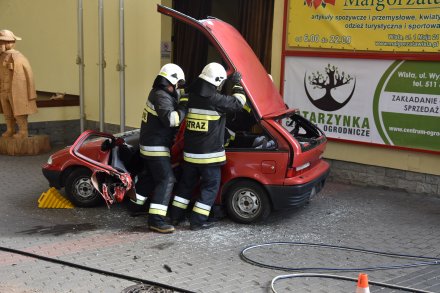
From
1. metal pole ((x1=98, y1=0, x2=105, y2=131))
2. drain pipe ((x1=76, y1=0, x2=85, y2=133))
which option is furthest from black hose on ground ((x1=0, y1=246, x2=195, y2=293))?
drain pipe ((x1=76, y1=0, x2=85, y2=133))

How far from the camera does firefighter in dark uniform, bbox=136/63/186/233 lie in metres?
6.50

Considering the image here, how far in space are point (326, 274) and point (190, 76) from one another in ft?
22.9

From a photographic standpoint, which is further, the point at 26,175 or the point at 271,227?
the point at 26,175

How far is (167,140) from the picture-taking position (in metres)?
6.69

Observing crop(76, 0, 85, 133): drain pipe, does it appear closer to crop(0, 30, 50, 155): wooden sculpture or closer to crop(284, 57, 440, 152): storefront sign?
crop(0, 30, 50, 155): wooden sculpture

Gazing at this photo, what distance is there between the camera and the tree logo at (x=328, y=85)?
877 centimetres

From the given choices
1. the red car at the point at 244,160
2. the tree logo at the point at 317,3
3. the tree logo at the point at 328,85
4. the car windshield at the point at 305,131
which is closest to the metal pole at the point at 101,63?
the red car at the point at 244,160

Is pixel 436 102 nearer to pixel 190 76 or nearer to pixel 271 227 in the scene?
pixel 271 227

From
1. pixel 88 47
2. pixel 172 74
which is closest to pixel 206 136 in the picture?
pixel 172 74

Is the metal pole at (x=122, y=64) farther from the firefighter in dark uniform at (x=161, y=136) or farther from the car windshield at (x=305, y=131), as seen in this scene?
the firefighter in dark uniform at (x=161, y=136)

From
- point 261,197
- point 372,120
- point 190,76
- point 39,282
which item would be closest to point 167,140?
point 261,197

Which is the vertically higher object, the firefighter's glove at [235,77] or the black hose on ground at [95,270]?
the firefighter's glove at [235,77]

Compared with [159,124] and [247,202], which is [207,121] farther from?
[247,202]

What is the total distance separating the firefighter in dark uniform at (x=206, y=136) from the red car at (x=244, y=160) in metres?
0.23
